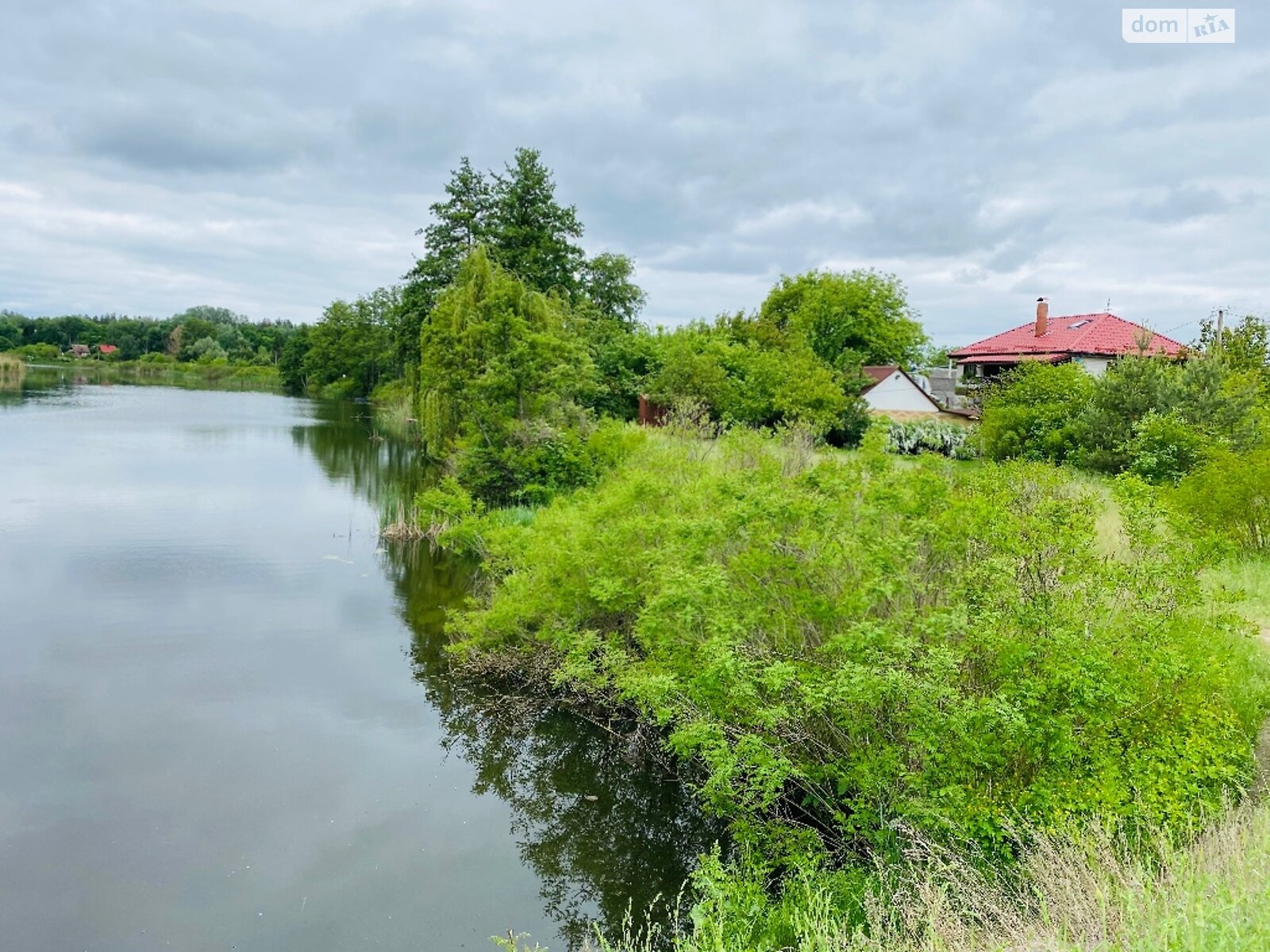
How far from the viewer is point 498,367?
2200 cm

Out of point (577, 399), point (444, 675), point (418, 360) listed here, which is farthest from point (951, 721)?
point (418, 360)

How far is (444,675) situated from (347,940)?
5.70 m

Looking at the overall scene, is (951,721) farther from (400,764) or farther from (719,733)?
(400,764)

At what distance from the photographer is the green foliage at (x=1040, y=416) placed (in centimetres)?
2241

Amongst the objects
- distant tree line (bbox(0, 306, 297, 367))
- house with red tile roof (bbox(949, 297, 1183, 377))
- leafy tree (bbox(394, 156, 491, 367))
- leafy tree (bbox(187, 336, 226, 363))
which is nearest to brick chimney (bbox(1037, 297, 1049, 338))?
house with red tile roof (bbox(949, 297, 1183, 377))

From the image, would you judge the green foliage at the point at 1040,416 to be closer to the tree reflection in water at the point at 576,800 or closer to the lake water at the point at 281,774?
the lake water at the point at 281,774

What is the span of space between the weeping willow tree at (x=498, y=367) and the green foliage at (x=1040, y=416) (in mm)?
11782

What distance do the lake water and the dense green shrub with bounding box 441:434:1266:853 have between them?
1.53 meters

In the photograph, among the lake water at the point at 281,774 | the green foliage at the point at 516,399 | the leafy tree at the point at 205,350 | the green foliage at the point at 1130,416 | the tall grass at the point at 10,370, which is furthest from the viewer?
the leafy tree at the point at 205,350

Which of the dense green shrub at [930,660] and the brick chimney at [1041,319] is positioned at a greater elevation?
the brick chimney at [1041,319]

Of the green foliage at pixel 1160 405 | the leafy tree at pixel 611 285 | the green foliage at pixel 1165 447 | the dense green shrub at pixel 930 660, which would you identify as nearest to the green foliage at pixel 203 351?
the leafy tree at pixel 611 285

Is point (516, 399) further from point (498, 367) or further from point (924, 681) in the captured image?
point (924, 681)

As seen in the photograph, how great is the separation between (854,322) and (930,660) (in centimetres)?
3977

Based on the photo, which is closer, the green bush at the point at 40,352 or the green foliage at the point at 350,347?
the green foliage at the point at 350,347
